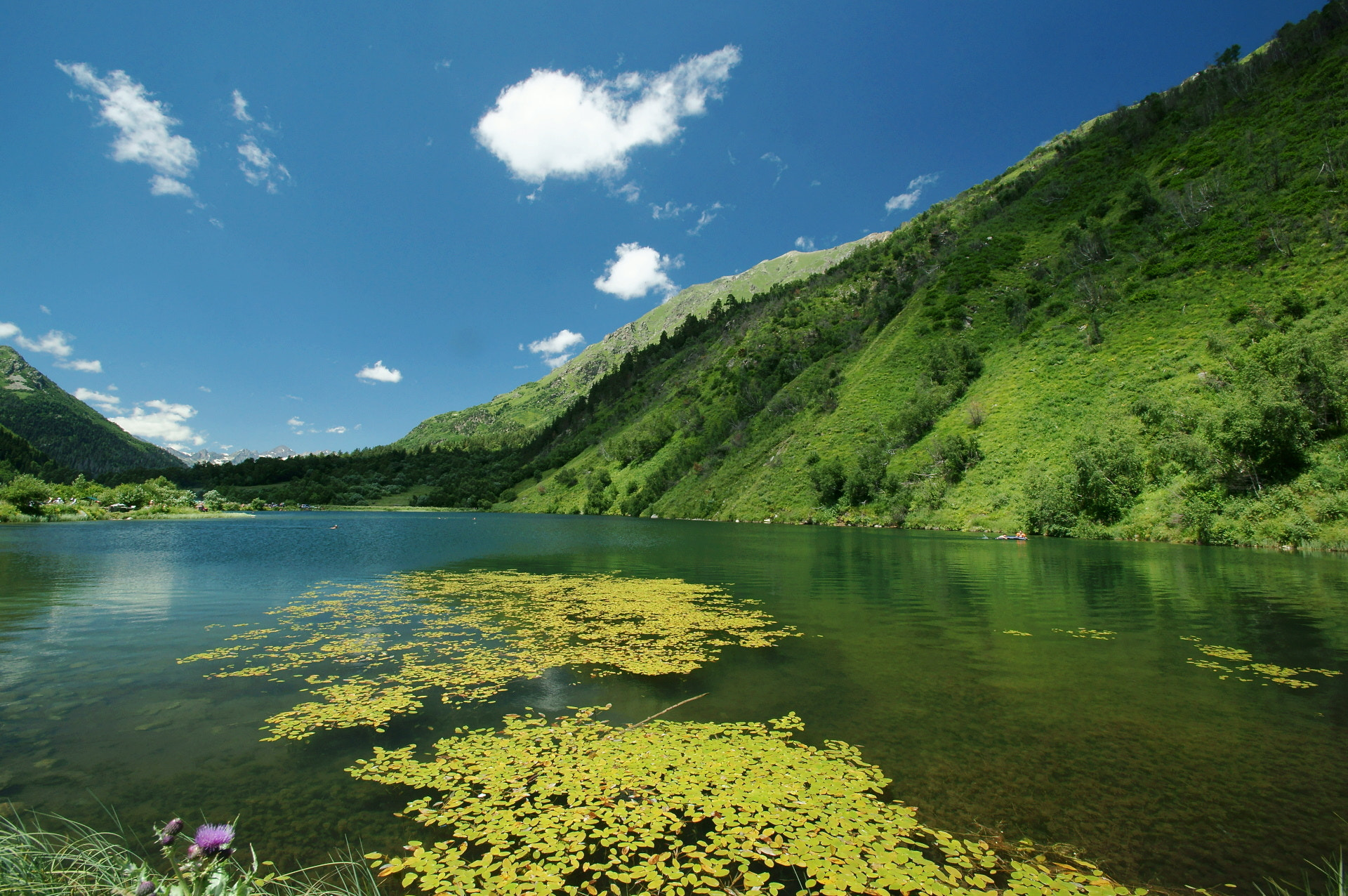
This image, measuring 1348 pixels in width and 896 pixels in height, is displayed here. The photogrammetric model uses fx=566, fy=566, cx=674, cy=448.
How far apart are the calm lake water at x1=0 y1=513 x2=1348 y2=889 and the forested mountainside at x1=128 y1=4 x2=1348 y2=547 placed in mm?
27760

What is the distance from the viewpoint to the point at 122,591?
28.6 m

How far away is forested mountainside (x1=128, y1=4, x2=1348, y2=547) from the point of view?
2016 inches

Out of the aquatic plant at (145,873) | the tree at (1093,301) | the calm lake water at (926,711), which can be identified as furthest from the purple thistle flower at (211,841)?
the tree at (1093,301)

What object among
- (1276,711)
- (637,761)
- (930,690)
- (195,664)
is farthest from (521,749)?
(1276,711)

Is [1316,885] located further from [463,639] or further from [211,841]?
[463,639]

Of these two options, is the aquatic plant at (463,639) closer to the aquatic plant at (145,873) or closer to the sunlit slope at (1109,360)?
the aquatic plant at (145,873)

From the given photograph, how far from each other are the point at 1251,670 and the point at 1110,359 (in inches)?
3125

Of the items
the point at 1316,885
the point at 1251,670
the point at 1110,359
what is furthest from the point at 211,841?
the point at 1110,359

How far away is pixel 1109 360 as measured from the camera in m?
78.9

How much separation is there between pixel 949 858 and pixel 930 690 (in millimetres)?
7664

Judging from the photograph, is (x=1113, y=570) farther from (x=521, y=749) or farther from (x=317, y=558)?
(x=317, y=558)

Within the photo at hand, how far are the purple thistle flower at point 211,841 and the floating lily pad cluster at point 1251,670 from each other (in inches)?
844

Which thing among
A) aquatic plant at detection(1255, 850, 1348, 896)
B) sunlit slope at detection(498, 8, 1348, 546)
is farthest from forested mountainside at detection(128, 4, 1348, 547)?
aquatic plant at detection(1255, 850, 1348, 896)

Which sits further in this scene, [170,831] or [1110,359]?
[1110,359]
